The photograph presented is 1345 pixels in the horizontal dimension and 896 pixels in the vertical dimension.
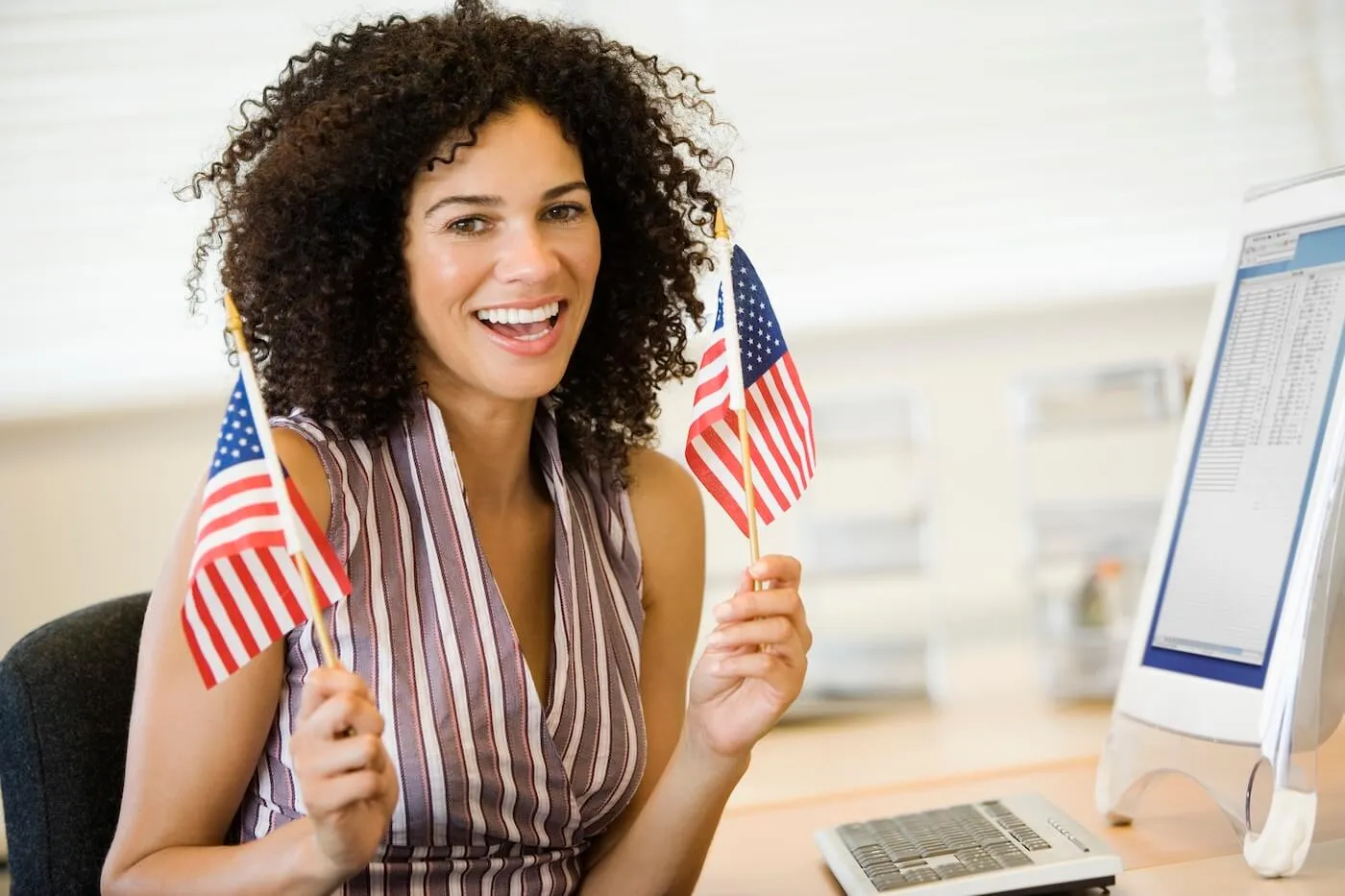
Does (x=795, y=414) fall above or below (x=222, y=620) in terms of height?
above

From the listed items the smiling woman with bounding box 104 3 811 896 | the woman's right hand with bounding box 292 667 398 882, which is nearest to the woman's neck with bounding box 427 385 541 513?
the smiling woman with bounding box 104 3 811 896

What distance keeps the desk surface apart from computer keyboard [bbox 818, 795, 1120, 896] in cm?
4

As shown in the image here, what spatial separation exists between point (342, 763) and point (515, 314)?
19.1 inches

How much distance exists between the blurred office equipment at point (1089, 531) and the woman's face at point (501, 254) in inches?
71.4

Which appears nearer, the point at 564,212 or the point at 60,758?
the point at 60,758

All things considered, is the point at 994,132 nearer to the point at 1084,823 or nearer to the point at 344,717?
the point at 1084,823

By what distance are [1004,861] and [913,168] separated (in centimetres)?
230

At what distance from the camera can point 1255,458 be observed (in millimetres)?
Result: 1285

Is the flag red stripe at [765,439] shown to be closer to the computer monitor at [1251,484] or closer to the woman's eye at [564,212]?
the woman's eye at [564,212]

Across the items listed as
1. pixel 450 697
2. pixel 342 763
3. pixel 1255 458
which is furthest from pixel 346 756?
pixel 1255 458

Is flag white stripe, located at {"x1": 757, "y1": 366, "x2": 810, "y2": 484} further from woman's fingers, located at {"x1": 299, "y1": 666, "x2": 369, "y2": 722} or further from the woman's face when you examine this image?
woman's fingers, located at {"x1": 299, "y1": 666, "x2": 369, "y2": 722}

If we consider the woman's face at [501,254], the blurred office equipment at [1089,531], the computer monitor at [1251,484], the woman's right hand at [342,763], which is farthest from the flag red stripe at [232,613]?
the blurred office equipment at [1089,531]

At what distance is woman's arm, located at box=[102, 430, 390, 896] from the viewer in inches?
43.2

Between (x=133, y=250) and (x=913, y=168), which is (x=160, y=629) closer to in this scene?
(x=133, y=250)
